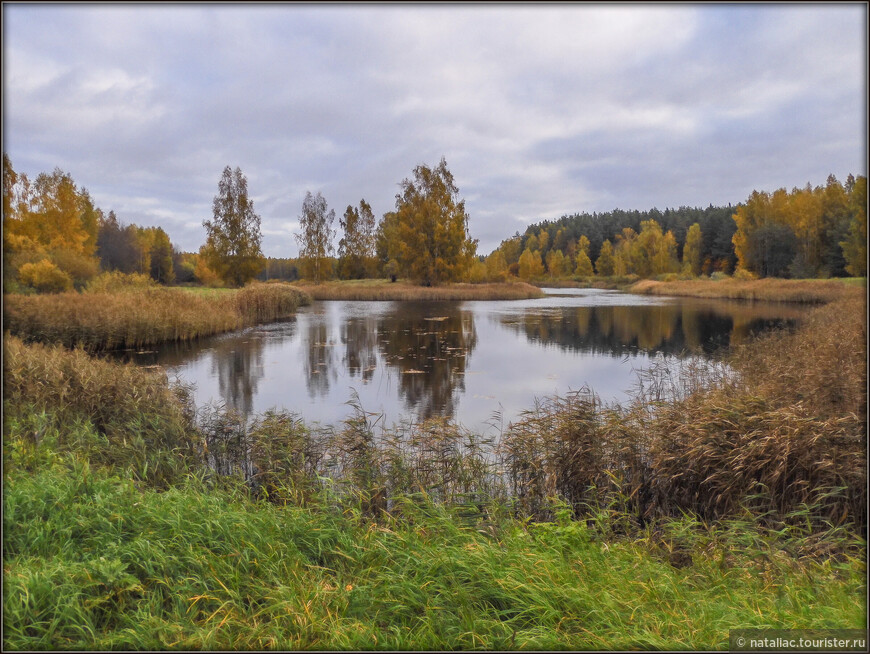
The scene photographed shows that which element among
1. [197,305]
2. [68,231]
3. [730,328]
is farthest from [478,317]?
[68,231]

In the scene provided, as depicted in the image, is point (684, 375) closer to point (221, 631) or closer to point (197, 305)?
point (221, 631)

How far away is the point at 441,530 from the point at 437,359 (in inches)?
419

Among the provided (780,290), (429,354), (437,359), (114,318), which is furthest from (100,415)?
(780,290)

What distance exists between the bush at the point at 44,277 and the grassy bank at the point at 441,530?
48.5 ft

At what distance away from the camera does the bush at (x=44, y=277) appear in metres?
19.1

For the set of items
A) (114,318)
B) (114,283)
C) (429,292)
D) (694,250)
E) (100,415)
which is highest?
(694,250)

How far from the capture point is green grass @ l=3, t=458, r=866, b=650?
2.54 metres

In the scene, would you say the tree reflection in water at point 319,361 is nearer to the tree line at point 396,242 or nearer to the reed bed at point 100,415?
the reed bed at point 100,415

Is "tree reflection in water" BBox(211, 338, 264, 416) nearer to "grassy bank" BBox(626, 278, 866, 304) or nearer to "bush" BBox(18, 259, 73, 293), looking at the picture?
"bush" BBox(18, 259, 73, 293)

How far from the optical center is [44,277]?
773 inches

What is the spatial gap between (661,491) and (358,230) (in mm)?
60279

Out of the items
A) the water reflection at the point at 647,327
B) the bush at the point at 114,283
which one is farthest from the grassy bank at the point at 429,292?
the bush at the point at 114,283

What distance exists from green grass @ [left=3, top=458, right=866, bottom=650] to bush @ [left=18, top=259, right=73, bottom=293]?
63.8ft

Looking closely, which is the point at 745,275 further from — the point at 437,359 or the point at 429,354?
the point at 437,359
